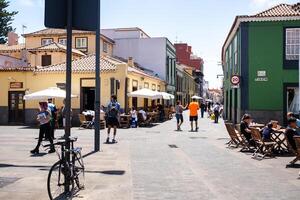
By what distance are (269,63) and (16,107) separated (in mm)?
16286

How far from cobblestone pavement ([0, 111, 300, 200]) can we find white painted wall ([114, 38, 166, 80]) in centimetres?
3573

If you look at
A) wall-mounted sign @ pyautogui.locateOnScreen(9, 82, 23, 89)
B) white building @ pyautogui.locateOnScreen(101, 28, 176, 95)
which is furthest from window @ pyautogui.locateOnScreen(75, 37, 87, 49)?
wall-mounted sign @ pyautogui.locateOnScreen(9, 82, 23, 89)

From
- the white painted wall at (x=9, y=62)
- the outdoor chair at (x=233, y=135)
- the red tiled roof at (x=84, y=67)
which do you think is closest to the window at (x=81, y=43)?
the white painted wall at (x=9, y=62)

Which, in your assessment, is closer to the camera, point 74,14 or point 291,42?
point 74,14

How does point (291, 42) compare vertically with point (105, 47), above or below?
below

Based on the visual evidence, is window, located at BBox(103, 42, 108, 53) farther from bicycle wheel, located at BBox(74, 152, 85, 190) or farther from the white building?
bicycle wheel, located at BBox(74, 152, 85, 190)

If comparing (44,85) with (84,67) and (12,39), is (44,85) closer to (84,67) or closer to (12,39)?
(84,67)

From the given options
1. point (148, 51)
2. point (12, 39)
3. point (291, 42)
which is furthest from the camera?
point (148, 51)

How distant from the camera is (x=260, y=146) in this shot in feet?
40.9

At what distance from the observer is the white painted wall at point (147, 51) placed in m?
49.1

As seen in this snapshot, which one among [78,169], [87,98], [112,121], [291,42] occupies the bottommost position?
[78,169]

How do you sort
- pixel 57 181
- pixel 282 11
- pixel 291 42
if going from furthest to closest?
pixel 282 11 < pixel 291 42 < pixel 57 181

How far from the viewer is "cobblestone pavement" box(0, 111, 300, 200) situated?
24.0 ft

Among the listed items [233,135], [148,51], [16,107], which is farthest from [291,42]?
Answer: [148,51]
